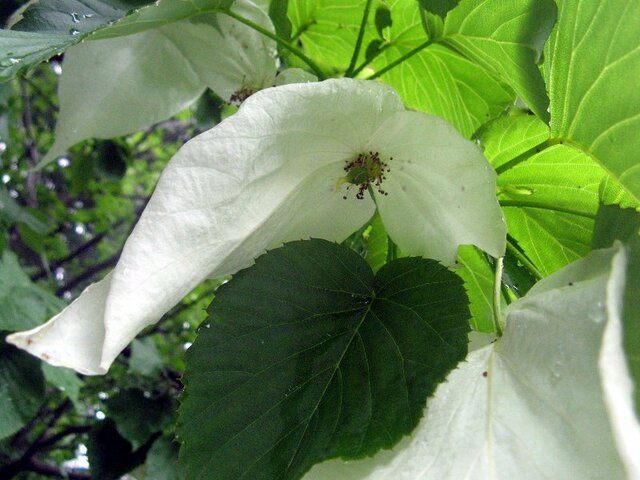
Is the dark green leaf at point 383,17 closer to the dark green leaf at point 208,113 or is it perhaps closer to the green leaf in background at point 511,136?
the green leaf in background at point 511,136

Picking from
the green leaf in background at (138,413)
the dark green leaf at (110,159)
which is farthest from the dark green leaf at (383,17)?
the dark green leaf at (110,159)

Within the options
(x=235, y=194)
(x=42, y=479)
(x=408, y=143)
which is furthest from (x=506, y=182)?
(x=42, y=479)

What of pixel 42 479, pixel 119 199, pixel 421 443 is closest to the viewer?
pixel 421 443

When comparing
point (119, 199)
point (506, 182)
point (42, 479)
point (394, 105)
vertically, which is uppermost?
point (394, 105)

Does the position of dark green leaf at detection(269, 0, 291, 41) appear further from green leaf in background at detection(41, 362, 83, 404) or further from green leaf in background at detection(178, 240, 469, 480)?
green leaf in background at detection(41, 362, 83, 404)

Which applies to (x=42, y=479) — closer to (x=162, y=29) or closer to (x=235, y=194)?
(x=162, y=29)
